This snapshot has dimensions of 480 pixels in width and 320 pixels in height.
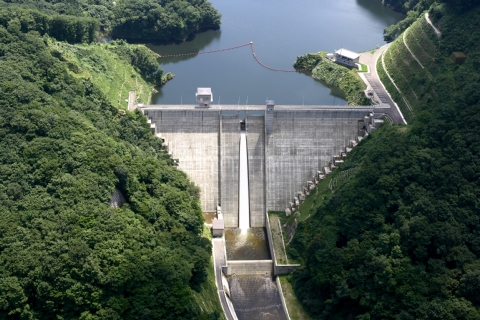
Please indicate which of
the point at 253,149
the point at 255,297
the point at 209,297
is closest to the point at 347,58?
the point at 253,149

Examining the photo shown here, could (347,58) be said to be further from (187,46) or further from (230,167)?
(230,167)

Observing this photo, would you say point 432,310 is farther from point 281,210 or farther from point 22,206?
point 22,206

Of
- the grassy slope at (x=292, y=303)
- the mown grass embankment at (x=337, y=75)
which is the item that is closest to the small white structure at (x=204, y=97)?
the mown grass embankment at (x=337, y=75)

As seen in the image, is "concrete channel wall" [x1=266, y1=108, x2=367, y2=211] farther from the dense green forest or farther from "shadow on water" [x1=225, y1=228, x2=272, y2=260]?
"shadow on water" [x1=225, y1=228, x2=272, y2=260]

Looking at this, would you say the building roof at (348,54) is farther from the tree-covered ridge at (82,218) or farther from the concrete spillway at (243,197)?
the tree-covered ridge at (82,218)

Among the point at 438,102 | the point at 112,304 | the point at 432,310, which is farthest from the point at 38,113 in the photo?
the point at 438,102

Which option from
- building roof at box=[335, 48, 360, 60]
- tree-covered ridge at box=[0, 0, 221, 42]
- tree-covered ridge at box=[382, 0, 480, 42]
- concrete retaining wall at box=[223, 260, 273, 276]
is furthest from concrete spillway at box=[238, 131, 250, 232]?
tree-covered ridge at box=[0, 0, 221, 42]
